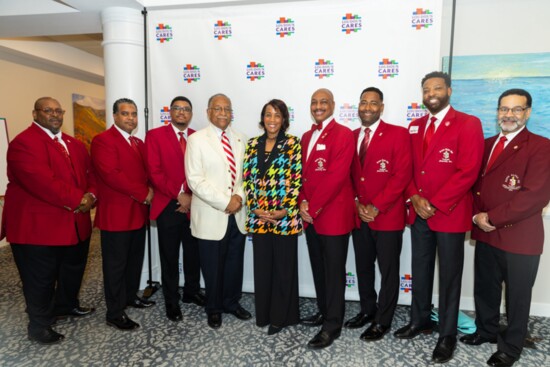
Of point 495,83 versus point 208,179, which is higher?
point 495,83

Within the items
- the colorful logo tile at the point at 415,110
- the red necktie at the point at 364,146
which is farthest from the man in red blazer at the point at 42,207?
the colorful logo tile at the point at 415,110

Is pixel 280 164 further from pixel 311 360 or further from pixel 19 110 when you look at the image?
pixel 19 110

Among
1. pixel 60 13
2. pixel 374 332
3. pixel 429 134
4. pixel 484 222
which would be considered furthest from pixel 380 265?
pixel 60 13

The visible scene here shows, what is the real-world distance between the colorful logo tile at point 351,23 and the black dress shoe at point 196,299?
8.92ft

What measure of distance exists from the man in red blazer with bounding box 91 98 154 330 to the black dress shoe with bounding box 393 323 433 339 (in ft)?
6.65

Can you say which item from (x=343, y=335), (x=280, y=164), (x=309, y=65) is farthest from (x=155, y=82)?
(x=343, y=335)

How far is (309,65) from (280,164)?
1235 mm

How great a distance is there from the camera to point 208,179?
9.04 ft

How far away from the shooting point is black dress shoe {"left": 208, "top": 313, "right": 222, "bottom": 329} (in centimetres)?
286

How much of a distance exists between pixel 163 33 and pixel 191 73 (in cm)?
48

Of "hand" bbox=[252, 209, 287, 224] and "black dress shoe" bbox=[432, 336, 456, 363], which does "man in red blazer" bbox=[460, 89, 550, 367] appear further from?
"hand" bbox=[252, 209, 287, 224]

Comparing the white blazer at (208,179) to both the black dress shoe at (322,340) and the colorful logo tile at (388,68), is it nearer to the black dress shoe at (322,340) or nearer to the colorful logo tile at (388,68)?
the black dress shoe at (322,340)

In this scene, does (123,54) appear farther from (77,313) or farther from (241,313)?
(241,313)

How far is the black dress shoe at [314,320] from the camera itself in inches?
114
